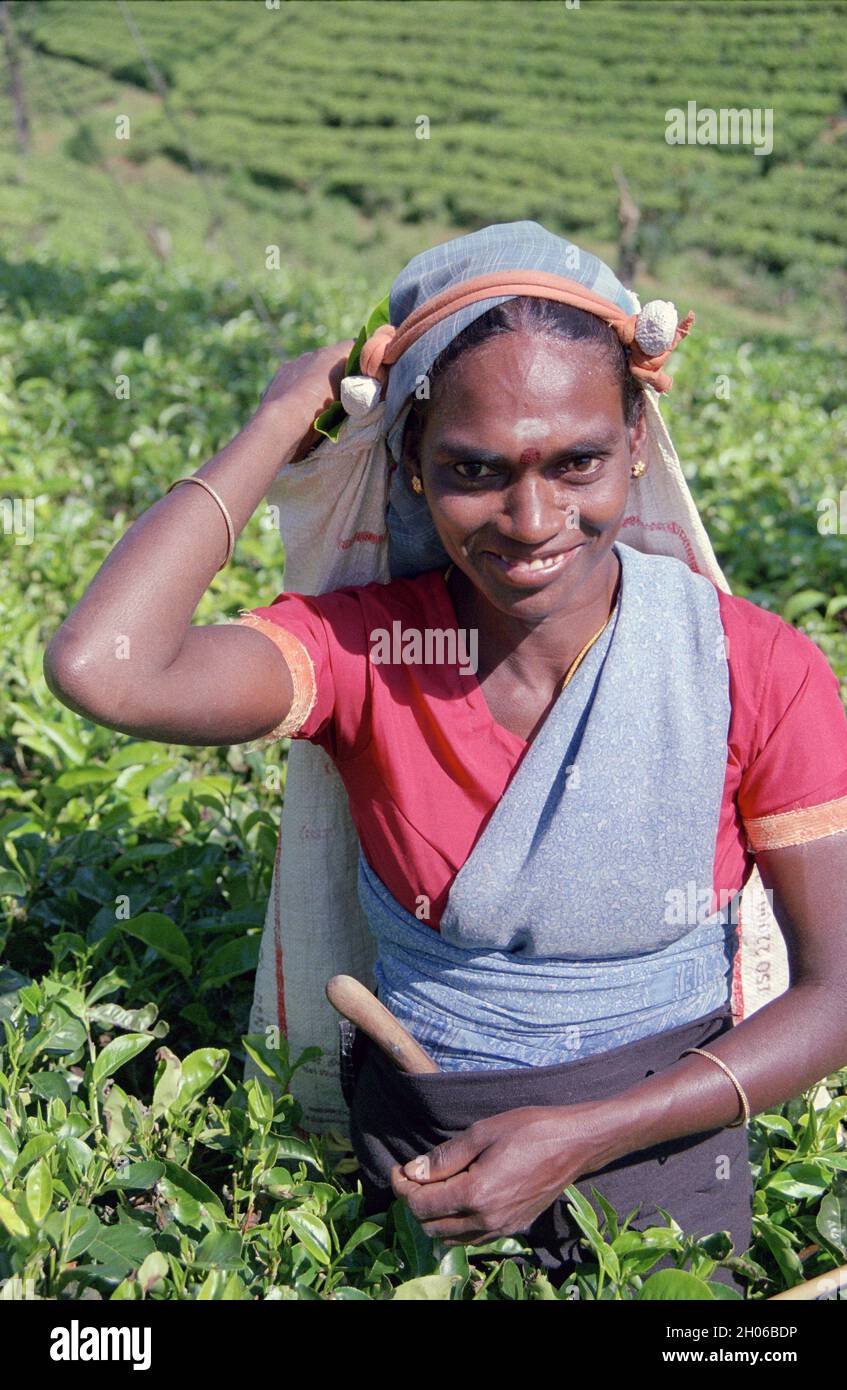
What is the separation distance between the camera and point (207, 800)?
281 cm

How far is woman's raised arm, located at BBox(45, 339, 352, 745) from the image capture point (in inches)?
64.0

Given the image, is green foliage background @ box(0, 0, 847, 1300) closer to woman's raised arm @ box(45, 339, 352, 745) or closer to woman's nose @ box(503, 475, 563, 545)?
woman's raised arm @ box(45, 339, 352, 745)

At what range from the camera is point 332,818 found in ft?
6.77

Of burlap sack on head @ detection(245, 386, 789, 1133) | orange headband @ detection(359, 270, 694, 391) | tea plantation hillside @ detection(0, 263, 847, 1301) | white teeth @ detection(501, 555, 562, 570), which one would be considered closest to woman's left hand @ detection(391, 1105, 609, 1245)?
tea plantation hillside @ detection(0, 263, 847, 1301)

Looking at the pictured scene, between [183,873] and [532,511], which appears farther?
[183,873]

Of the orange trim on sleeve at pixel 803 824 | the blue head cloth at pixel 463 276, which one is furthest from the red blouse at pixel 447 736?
the blue head cloth at pixel 463 276

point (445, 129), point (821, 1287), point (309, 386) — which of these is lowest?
point (821, 1287)

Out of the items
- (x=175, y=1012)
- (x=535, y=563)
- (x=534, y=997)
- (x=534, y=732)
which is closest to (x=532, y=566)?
(x=535, y=563)

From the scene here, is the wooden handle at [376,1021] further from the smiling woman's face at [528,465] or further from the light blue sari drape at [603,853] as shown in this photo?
the smiling woman's face at [528,465]

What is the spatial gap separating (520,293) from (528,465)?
19 cm

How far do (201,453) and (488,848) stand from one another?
3.41 meters

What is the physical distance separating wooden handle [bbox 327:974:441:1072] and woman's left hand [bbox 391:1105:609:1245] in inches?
6.1

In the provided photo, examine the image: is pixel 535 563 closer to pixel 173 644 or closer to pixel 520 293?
pixel 520 293

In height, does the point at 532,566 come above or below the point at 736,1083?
above
